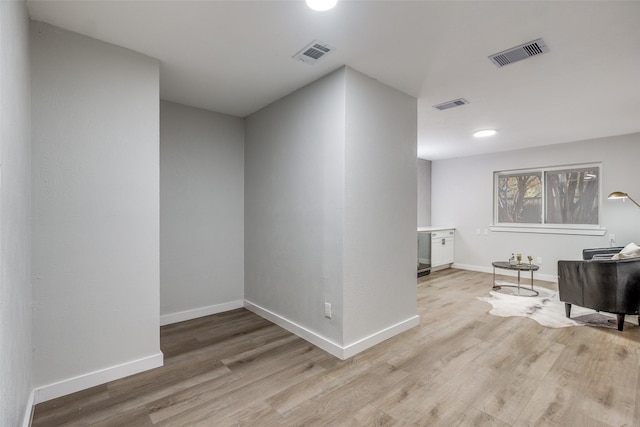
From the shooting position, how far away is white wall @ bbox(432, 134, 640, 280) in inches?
194

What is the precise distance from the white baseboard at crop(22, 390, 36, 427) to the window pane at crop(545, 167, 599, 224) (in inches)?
289

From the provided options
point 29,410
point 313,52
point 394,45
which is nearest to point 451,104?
point 394,45

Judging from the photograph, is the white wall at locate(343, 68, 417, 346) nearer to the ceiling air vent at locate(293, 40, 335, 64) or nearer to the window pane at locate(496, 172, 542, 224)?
the ceiling air vent at locate(293, 40, 335, 64)

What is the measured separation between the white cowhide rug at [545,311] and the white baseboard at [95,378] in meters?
3.78

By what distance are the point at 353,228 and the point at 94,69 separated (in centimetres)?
235

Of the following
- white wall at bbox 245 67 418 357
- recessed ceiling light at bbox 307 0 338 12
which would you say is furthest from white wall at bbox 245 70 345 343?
recessed ceiling light at bbox 307 0 338 12

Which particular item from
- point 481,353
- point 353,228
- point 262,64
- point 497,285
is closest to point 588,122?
point 497,285

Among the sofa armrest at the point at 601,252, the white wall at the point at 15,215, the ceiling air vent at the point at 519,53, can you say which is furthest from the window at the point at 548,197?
the white wall at the point at 15,215

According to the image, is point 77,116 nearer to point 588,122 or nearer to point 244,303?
point 244,303

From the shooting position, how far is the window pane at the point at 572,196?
17.6 feet

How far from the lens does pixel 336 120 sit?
2695mm

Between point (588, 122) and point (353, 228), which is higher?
point (588, 122)

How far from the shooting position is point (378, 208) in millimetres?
2967

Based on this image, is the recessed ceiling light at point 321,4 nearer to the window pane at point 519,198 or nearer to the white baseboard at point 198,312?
the white baseboard at point 198,312
